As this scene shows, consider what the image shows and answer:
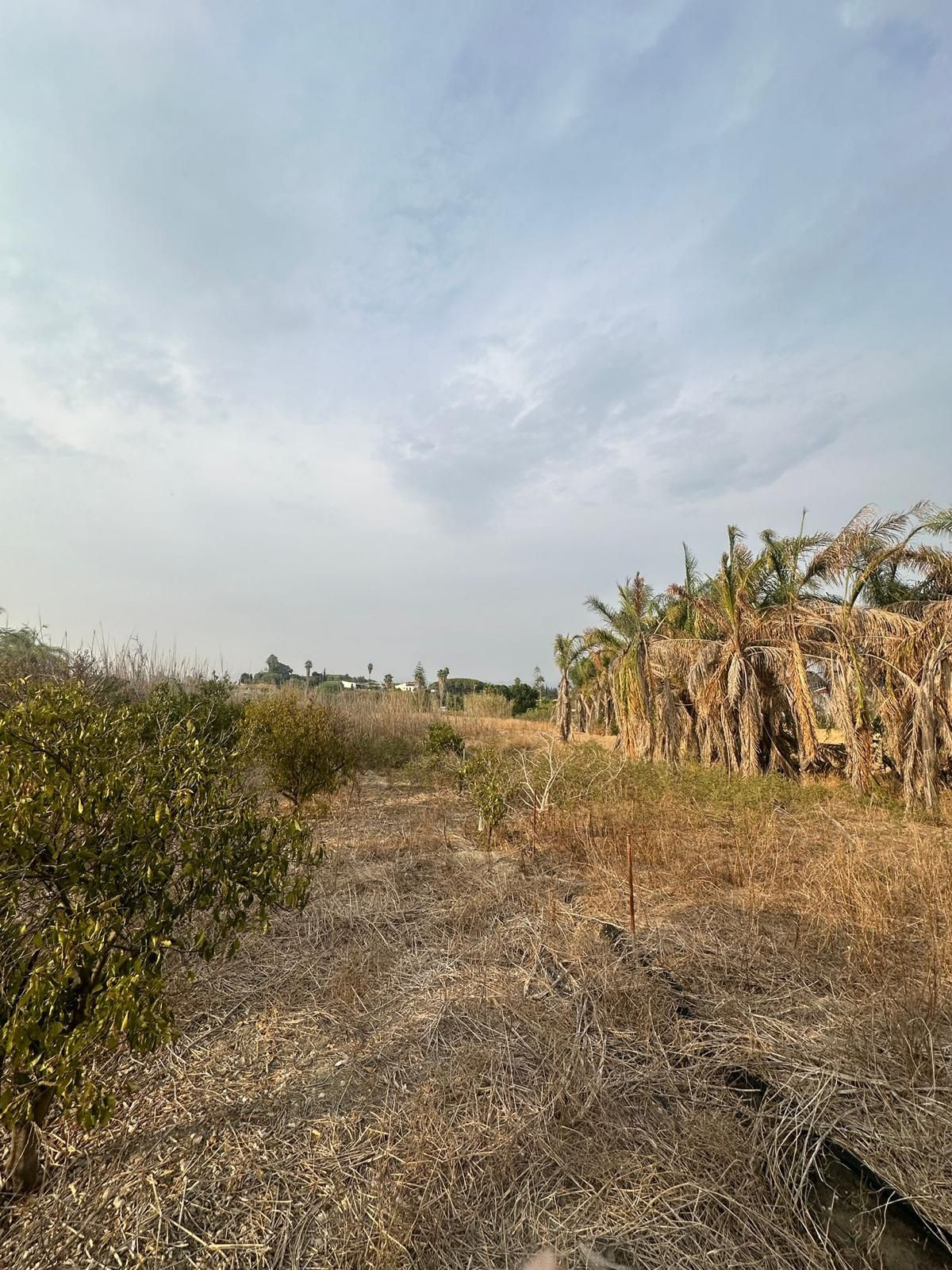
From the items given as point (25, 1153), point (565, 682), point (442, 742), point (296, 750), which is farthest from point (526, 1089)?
point (565, 682)

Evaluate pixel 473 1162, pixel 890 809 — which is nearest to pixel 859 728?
pixel 890 809

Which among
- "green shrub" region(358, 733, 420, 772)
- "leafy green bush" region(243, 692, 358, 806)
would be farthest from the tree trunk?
"green shrub" region(358, 733, 420, 772)

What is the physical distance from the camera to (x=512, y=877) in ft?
17.7

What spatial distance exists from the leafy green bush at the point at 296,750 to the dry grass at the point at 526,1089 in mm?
3490

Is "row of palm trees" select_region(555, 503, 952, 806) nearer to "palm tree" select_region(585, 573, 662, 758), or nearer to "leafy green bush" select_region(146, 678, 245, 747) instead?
"palm tree" select_region(585, 573, 662, 758)

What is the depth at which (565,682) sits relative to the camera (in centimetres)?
1925

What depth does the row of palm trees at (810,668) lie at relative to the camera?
27.3 ft

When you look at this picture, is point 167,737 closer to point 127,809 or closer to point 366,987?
point 127,809

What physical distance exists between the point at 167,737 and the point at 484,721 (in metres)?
19.5

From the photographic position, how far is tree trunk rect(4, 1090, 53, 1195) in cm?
202

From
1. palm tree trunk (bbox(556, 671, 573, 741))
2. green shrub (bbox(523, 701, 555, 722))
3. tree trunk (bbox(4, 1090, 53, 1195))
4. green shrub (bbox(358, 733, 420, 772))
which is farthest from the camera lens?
green shrub (bbox(523, 701, 555, 722))

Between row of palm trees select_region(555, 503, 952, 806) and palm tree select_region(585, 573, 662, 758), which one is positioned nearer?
row of palm trees select_region(555, 503, 952, 806)

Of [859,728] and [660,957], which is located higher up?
[859,728]

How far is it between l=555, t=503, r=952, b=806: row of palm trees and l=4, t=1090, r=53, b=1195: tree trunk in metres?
9.38
